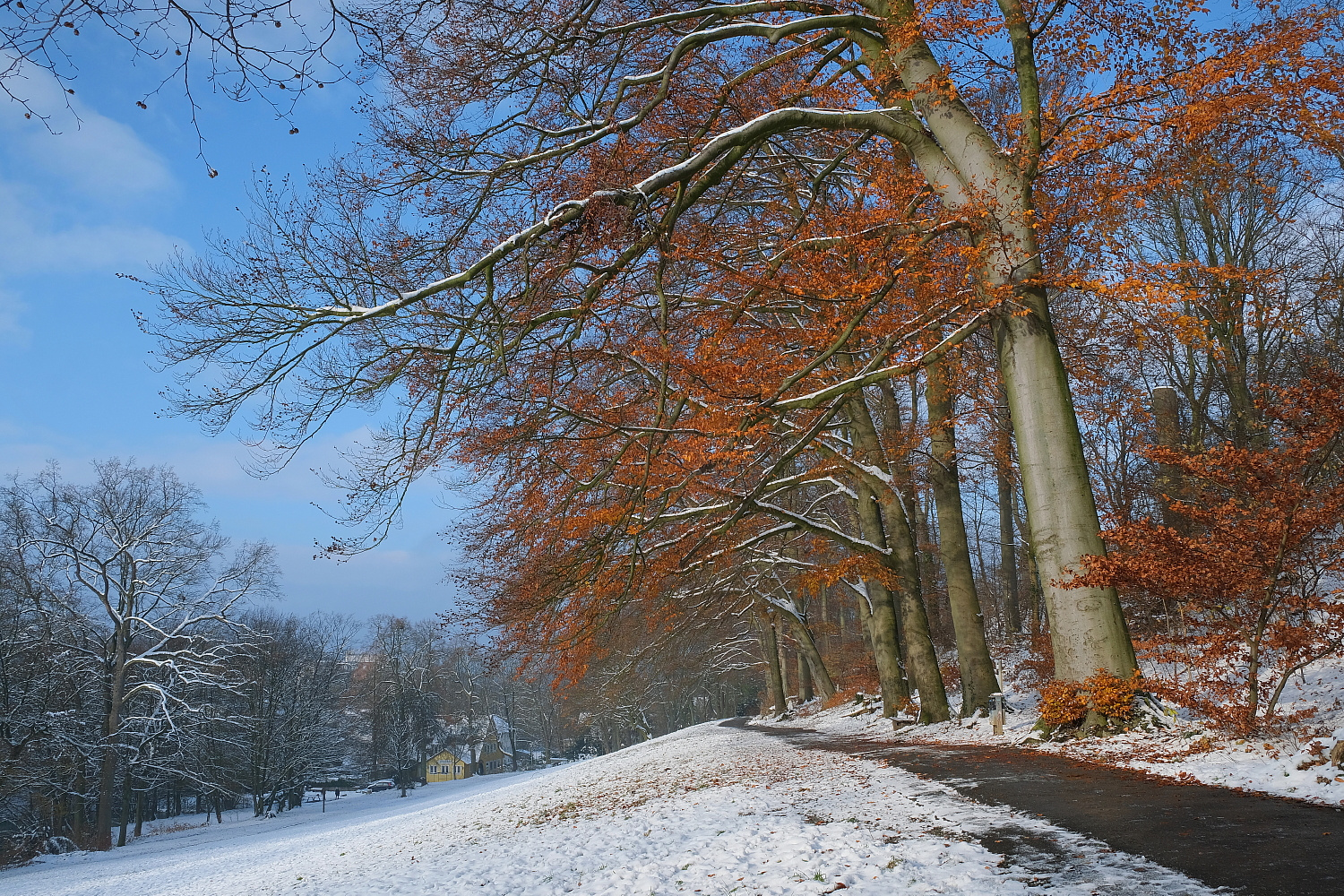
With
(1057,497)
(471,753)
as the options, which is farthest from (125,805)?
(471,753)

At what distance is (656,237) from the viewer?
7961 mm

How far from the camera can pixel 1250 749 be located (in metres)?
6.60

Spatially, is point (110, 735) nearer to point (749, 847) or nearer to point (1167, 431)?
point (749, 847)

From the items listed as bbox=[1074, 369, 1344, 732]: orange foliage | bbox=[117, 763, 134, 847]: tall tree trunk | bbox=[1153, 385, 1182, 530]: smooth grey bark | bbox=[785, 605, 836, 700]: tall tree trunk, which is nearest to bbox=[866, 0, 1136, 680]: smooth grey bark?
bbox=[1074, 369, 1344, 732]: orange foliage

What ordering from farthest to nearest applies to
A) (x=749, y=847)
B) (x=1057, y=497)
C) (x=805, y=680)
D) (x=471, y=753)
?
(x=471, y=753) < (x=805, y=680) < (x=1057, y=497) < (x=749, y=847)

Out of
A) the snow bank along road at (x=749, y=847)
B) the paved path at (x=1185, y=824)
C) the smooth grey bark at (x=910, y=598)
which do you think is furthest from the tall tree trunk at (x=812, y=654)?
the paved path at (x=1185, y=824)

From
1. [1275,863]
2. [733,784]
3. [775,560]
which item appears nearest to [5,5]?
[1275,863]

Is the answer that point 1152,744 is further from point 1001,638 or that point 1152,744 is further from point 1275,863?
point 1001,638

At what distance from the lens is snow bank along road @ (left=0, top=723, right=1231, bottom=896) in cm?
442

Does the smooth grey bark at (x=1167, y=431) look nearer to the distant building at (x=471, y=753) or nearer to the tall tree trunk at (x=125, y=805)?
the tall tree trunk at (x=125, y=805)

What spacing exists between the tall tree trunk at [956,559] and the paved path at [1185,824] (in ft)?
21.7

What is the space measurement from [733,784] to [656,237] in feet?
20.9

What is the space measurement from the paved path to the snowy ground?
25cm

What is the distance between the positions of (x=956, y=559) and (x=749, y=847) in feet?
35.3
